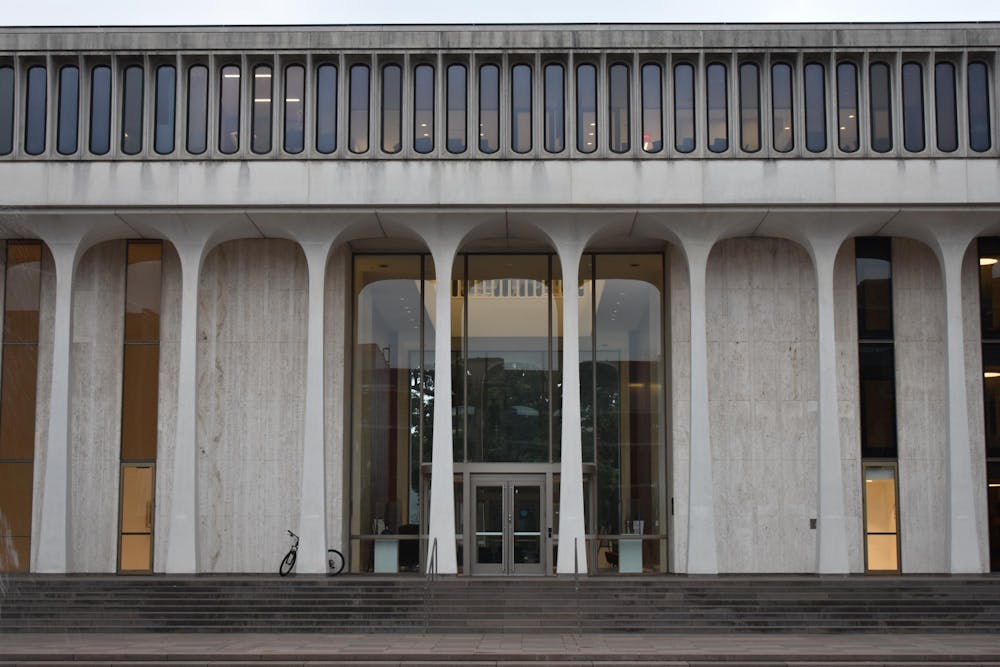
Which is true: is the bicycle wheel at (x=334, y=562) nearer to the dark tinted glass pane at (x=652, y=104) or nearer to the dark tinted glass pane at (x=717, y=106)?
the dark tinted glass pane at (x=652, y=104)

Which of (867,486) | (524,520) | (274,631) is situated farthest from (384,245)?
(867,486)

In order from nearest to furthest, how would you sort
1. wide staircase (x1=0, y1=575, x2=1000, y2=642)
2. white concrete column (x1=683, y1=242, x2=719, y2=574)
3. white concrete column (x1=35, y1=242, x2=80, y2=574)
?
wide staircase (x1=0, y1=575, x2=1000, y2=642)
white concrete column (x1=683, y1=242, x2=719, y2=574)
white concrete column (x1=35, y1=242, x2=80, y2=574)

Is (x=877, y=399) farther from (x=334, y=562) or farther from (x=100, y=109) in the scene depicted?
(x=100, y=109)

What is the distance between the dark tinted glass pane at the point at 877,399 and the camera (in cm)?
2630

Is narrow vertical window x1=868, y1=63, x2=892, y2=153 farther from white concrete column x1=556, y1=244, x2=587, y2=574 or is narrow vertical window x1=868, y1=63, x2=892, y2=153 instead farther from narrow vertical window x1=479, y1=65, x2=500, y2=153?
narrow vertical window x1=479, y1=65, x2=500, y2=153

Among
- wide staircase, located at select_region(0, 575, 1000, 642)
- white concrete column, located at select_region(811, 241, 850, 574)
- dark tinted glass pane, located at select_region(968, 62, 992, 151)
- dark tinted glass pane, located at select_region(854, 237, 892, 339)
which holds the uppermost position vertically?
dark tinted glass pane, located at select_region(968, 62, 992, 151)

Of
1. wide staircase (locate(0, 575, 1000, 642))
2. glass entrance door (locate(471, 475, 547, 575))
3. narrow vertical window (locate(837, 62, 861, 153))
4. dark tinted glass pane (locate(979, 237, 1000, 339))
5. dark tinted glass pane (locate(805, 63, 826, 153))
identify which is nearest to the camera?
wide staircase (locate(0, 575, 1000, 642))

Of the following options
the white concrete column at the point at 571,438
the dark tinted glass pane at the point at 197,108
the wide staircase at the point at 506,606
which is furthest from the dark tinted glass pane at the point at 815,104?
the dark tinted glass pane at the point at 197,108

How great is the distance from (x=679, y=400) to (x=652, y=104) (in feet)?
22.2

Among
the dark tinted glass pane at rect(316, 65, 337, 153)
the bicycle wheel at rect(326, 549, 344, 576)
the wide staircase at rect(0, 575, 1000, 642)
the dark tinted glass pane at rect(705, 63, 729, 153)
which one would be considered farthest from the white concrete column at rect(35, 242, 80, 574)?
the dark tinted glass pane at rect(705, 63, 729, 153)

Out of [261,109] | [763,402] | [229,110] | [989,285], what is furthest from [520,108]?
[989,285]

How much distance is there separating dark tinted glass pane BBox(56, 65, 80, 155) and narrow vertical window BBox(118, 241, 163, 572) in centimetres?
269

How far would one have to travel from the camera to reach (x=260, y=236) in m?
26.9

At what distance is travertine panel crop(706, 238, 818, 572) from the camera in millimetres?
26094
